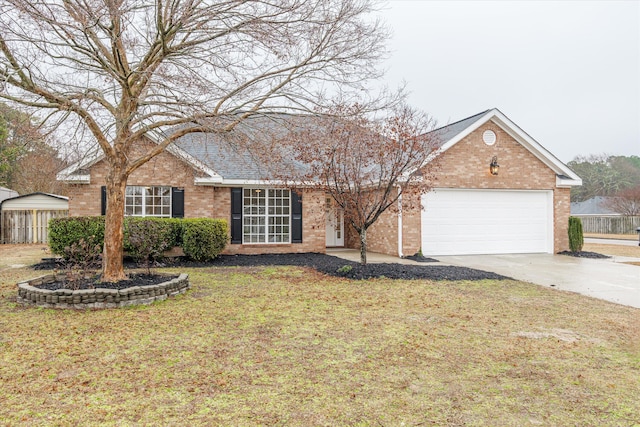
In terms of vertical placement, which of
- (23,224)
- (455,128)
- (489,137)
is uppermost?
(455,128)

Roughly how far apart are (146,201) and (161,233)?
2.26 meters

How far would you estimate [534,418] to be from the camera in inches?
126

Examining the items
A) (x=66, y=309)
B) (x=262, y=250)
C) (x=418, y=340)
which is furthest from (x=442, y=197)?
(x=66, y=309)

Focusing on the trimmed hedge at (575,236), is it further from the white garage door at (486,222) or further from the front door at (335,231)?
the front door at (335,231)

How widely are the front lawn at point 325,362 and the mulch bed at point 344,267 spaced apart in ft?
7.22

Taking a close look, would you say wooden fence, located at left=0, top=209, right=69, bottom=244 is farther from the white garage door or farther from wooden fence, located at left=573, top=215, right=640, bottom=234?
wooden fence, located at left=573, top=215, right=640, bottom=234

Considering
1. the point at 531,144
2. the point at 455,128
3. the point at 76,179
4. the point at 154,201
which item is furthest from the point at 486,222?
the point at 76,179

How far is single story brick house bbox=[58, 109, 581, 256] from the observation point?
13.5 metres

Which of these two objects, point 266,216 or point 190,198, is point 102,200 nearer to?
point 190,198

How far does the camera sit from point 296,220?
48.2 feet

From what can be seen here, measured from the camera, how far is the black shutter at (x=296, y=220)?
575 inches

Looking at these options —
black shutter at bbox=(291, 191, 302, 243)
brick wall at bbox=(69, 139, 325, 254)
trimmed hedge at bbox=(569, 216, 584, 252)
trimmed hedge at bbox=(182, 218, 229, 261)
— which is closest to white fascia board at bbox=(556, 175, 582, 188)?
trimmed hedge at bbox=(569, 216, 584, 252)

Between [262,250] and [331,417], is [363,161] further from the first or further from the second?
[331,417]

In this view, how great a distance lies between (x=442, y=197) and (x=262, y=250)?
21.2 feet
